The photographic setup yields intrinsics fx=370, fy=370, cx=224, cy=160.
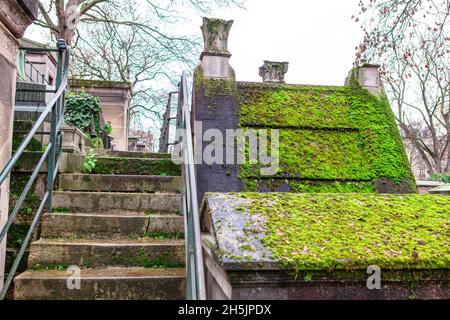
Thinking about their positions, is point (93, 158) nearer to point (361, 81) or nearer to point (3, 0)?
point (3, 0)

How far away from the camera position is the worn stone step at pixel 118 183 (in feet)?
13.4

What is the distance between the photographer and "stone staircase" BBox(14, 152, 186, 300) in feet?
9.50

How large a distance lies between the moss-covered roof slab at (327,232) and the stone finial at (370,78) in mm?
3158

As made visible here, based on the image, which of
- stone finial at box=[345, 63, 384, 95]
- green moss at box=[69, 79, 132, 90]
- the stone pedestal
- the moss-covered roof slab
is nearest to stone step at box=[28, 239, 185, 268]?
the stone pedestal

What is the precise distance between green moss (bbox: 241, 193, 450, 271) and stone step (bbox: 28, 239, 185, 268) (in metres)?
1.28

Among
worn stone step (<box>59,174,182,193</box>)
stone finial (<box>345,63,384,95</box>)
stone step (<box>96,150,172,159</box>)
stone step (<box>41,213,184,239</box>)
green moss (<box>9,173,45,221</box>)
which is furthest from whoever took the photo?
stone step (<box>96,150,172,159</box>)

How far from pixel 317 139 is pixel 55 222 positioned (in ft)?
10.3

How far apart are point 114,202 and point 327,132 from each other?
9.04 ft

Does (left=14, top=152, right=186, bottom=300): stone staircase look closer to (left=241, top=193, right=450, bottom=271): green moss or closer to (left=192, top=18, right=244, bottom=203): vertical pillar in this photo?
(left=192, top=18, right=244, bottom=203): vertical pillar
